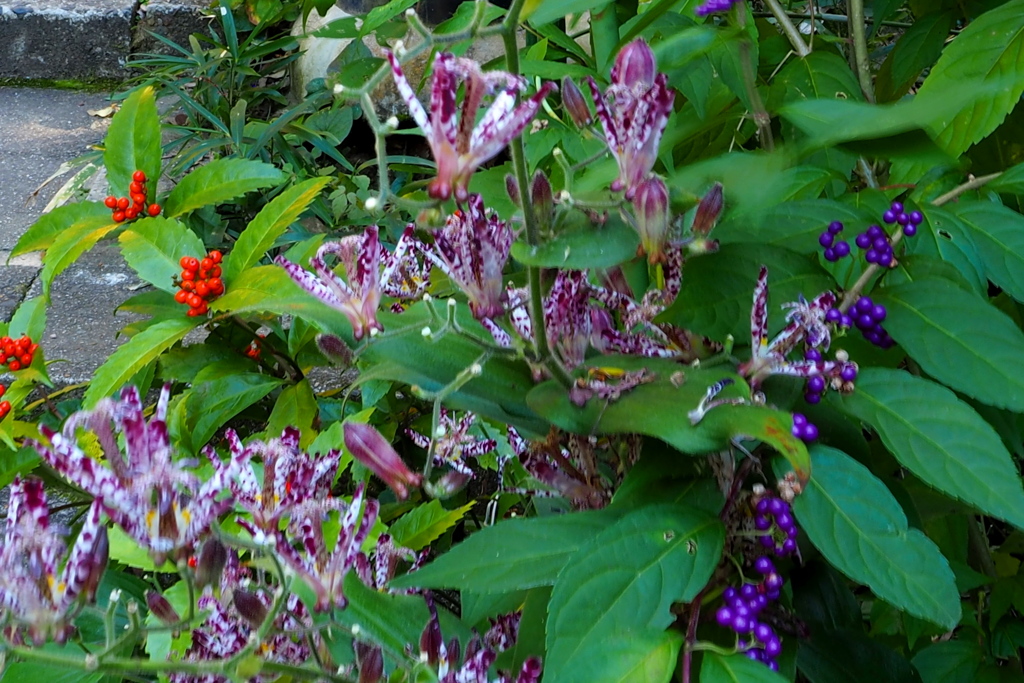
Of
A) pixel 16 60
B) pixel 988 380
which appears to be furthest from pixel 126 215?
pixel 16 60

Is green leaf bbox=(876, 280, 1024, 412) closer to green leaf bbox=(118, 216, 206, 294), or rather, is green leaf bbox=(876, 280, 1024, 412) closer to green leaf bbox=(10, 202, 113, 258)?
green leaf bbox=(118, 216, 206, 294)

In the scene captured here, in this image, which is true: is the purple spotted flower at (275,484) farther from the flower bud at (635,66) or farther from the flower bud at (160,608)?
the flower bud at (635,66)

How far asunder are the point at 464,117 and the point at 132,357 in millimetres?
612

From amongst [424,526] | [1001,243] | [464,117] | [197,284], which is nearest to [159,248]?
[197,284]

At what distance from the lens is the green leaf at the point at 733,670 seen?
0.39 m

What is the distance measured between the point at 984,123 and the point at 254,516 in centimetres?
44

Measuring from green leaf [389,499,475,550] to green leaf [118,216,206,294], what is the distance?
0.40 metres

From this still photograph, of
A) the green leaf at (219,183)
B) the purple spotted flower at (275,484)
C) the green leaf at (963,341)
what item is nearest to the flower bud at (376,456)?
the purple spotted flower at (275,484)

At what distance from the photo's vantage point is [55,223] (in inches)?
43.9

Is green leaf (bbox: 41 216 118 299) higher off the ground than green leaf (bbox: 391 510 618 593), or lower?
lower

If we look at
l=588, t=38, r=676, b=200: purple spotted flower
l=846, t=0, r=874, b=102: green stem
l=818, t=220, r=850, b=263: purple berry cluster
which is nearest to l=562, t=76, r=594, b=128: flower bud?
l=588, t=38, r=676, b=200: purple spotted flower

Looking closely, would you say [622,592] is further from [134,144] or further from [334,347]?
[134,144]

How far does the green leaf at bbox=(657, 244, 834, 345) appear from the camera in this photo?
431 millimetres

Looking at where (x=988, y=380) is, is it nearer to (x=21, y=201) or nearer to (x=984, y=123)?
(x=984, y=123)
